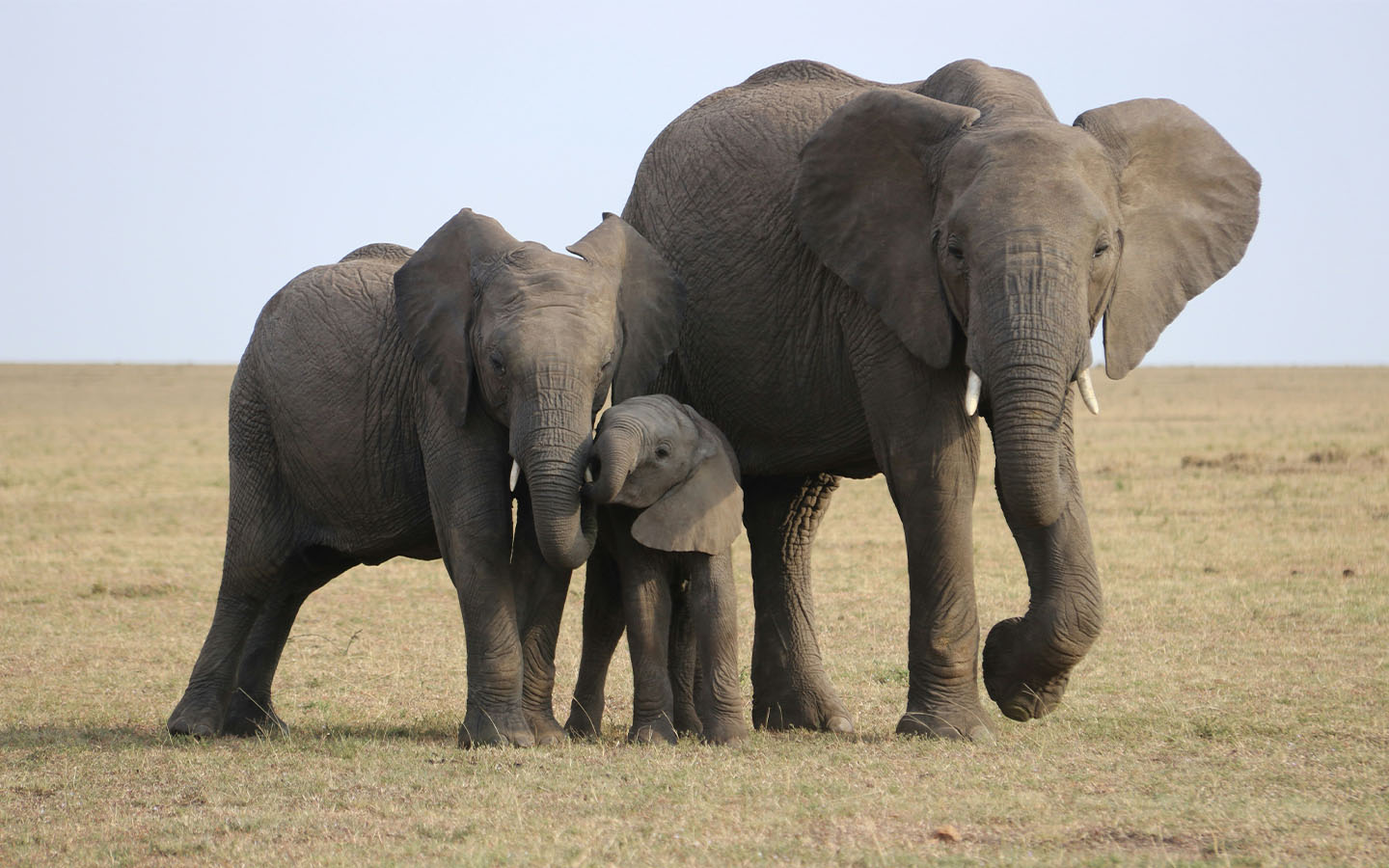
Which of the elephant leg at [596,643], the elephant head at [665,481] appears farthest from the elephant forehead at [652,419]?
the elephant leg at [596,643]

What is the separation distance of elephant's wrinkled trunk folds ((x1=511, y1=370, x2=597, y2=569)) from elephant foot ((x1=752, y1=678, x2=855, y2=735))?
1882 millimetres

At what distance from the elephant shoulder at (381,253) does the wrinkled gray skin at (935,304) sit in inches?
58.8

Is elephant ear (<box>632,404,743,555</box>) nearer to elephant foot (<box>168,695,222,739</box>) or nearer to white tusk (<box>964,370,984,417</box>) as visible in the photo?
white tusk (<box>964,370,984,417</box>)

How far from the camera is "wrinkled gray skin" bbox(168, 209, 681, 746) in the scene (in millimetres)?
8109

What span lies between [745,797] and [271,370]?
384 centimetres

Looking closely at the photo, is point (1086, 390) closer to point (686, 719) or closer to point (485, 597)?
point (686, 719)

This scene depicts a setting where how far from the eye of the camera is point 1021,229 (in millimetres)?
7469

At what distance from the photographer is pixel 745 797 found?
701 cm

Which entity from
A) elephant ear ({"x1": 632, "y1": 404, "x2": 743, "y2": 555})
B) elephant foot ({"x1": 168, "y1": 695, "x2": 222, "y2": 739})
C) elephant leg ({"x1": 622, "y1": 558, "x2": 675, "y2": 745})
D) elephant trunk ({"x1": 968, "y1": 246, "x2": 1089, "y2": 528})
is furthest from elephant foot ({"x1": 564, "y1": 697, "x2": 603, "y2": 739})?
elephant trunk ({"x1": 968, "y1": 246, "x2": 1089, "y2": 528})

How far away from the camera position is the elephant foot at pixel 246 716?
9.70 metres

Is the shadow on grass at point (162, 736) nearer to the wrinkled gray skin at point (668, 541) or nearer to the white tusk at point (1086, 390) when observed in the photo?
the wrinkled gray skin at point (668, 541)

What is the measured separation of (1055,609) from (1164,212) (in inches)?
72.7

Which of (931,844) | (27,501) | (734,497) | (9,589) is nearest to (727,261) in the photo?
(734,497)

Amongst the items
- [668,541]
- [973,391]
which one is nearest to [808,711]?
[668,541]
